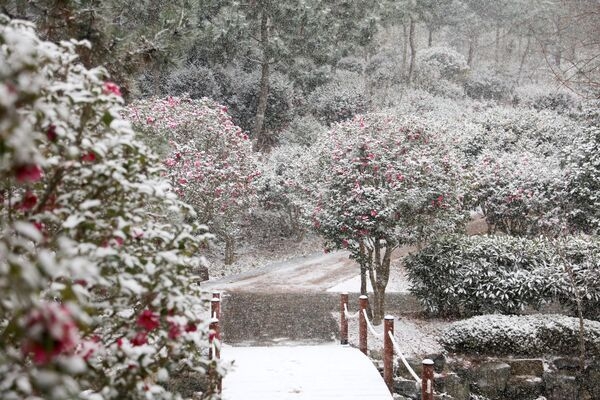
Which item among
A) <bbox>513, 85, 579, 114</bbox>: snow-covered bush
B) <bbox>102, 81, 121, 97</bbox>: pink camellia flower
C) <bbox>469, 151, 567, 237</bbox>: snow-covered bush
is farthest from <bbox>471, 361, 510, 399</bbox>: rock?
<bbox>513, 85, 579, 114</bbox>: snow-covered bush

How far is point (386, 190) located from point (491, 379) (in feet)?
12.2

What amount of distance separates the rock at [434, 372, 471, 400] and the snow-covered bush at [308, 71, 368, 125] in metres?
16.6

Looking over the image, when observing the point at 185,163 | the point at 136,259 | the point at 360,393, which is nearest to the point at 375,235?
the point at 360,393

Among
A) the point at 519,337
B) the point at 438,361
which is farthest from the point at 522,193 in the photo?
the point at 438,361

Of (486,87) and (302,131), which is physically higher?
(486,87)

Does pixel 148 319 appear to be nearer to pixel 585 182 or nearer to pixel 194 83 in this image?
pixel 585 182

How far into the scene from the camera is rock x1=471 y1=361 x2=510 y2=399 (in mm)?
8914

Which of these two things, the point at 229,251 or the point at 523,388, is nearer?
the point at 523,388

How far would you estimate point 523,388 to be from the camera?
29.5 feet

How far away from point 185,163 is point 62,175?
9.58 meters

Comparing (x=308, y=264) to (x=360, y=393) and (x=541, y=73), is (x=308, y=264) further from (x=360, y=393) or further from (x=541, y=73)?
(x=541, y=73)

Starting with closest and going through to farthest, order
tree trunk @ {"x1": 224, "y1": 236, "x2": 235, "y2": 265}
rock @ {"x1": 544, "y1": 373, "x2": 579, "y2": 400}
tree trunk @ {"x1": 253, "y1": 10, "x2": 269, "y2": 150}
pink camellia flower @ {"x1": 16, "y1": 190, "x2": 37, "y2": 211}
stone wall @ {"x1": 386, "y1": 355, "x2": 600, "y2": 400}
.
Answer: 1. pink camellia flower @ {"x1": 16, "y1": 190, "x2": 37, "y2": 211}
2. stone wall @ {"x1": 386, "y1": 355, "x2": 600, "y2": 400}
3. rock @ {"x1": 544, "y1": 373, "x2": 579, "y2": 400}
4. tree trunk @ {"x1": 224, "y1": 236, "x2": 235, "y2": 265}
5. tree trunk @ {"x1": 253, "y1": 10, "x2": 269, "y2": 150}

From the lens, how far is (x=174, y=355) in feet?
11.5

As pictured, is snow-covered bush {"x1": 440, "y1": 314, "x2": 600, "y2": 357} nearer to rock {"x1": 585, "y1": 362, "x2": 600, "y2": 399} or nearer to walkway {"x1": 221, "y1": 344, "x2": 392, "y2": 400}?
rock {"x1": 585, "y1": 362, "x2": 600, "y2": 399}
